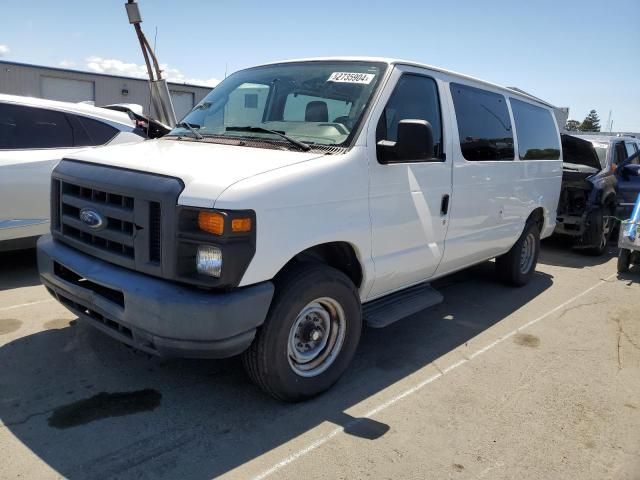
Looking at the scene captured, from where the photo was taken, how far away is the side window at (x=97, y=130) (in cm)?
602

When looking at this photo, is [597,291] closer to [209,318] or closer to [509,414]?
[509,414]

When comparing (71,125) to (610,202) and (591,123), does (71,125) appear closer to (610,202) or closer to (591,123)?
(610,202)

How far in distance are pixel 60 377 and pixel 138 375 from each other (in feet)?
1.63

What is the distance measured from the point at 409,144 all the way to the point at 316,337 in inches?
55.1

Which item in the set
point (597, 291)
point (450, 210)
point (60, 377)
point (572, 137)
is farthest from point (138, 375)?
point (572, 137)

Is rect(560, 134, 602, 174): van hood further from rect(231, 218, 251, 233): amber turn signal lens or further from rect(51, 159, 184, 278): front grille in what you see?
rect(51, 159, 184, 278): front grille

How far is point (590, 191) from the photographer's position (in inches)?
322

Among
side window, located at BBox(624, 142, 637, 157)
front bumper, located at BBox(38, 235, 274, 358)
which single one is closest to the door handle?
front bumper, located at BBox(38, 235, 274, 358)

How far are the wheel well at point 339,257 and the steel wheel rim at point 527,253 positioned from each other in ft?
A: 11.0

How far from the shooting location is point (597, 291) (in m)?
6.54

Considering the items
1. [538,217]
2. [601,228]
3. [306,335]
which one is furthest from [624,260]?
[306,335]

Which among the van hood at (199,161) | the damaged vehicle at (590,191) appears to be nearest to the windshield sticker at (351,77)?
the van hood at (199,161)

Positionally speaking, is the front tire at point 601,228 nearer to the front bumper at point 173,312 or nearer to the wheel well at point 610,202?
the wheel well at point 610,202

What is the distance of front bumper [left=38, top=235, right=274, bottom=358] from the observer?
274cm
